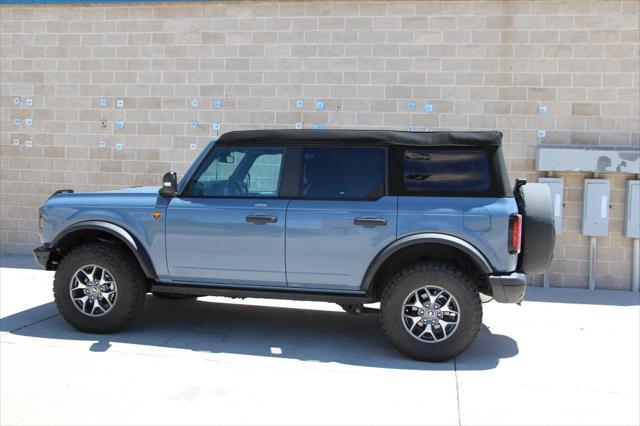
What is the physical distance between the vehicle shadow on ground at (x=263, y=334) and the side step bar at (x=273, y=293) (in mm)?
454

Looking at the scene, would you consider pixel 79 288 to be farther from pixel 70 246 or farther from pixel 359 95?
pixel 359 95

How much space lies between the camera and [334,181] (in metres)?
5.65

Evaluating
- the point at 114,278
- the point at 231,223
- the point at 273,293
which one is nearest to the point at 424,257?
the point at 273,293

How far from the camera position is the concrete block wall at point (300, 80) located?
334 inches

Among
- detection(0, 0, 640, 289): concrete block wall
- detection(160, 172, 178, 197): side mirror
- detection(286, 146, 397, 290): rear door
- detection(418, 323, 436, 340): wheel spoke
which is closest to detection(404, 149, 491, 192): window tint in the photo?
detection(286, 146, 397, 290): rear door

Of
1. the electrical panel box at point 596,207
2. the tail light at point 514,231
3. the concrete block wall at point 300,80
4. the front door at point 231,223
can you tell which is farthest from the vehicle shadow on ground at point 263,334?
the concrete block wall at point 300,80

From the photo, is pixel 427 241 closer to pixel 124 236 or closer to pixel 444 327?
pixel 444 327

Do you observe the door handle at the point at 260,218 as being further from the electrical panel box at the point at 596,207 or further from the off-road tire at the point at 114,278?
the electrical panel box at the point at 596,207

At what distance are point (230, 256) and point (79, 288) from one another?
1529mm

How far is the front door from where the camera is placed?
18.4 ft

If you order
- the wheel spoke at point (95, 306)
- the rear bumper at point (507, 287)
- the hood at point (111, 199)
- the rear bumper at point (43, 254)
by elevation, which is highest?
the hood at point (111, 199)

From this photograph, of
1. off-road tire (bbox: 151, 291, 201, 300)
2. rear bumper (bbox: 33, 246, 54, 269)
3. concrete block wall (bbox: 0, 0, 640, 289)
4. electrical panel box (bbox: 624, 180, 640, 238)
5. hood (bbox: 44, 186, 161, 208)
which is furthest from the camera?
concrete block wall (bbox: 0, 0, 640, 289)

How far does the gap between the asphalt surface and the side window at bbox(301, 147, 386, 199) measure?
1408 millimetres

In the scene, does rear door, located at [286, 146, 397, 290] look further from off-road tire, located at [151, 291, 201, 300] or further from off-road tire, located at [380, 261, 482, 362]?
off-road tire, located at [151, 291, 201, 300]
